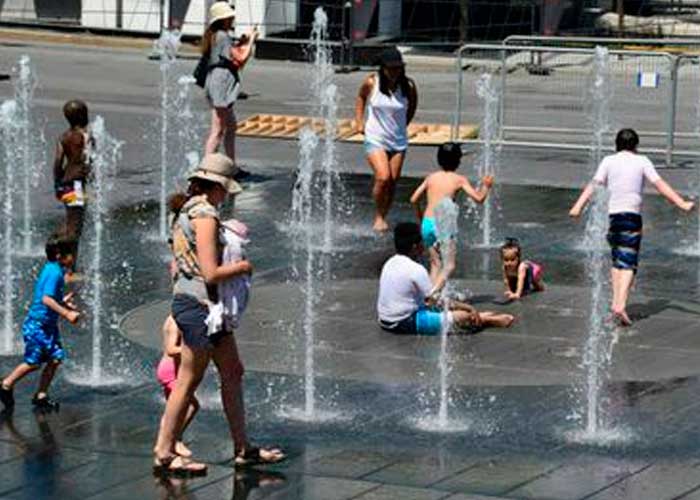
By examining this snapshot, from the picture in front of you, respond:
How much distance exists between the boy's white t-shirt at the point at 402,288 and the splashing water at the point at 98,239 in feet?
5.91

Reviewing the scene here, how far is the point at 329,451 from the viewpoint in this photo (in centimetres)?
1076

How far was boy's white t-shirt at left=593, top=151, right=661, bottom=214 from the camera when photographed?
14.0 m

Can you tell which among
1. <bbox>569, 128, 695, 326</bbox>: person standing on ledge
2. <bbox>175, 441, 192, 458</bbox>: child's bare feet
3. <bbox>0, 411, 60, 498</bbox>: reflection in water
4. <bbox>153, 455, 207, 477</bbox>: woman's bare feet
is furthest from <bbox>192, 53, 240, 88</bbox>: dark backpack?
<bbox>153, 455, 207, 477</bbox>: woman's bare feet

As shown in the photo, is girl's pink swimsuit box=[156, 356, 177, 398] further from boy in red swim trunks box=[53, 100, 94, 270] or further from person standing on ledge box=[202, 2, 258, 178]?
person standing on ledge box=[202, 2, 258, 178]

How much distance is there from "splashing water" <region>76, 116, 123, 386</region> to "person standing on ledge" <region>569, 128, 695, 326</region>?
317cm

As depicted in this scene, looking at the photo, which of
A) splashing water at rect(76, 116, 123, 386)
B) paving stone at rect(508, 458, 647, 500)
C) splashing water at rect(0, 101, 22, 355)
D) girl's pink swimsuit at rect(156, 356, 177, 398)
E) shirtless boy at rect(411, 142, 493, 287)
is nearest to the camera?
paving stone at rect(508, 458, 647, 500)

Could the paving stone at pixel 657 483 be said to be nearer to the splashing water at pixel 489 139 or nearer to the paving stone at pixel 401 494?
the paving stone at pixel 401 494

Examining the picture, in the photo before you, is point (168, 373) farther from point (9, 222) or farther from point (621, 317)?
point (9, 222)

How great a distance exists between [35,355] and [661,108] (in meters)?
17.0

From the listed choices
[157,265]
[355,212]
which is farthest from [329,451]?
[355,212]

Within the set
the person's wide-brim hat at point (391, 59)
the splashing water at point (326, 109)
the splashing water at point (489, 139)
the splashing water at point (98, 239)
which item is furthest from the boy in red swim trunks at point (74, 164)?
the splashing water at point (489, 139)

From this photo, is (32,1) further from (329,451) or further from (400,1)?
(329,451)

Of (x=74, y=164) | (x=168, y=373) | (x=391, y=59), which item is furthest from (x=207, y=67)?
(x=168, y=373)

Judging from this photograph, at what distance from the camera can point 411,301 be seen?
13516 millimetres
